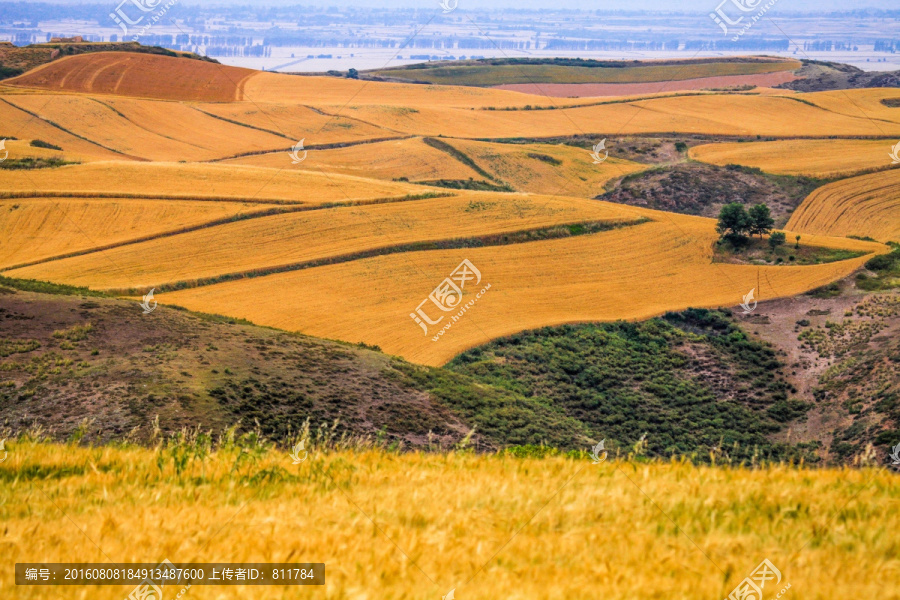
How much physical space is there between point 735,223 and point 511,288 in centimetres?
1725

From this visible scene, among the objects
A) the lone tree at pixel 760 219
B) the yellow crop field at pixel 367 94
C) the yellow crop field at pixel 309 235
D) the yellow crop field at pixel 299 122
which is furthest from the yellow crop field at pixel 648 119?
the lone tree at pixel 760 219

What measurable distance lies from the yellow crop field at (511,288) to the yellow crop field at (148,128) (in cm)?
4300

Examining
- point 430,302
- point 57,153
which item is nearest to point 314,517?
point 430,302

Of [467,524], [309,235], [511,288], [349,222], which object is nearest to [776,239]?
[511,288]

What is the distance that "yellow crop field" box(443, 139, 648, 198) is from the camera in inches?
3241

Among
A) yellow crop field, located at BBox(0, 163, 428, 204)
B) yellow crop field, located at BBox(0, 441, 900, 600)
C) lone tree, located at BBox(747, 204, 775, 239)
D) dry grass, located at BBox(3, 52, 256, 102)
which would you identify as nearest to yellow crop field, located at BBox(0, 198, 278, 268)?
yellow crop field, located at BBox(0, 163, 428, 204)

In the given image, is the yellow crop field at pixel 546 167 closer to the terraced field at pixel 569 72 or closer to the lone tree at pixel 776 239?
the lone tree at pixel 776 239

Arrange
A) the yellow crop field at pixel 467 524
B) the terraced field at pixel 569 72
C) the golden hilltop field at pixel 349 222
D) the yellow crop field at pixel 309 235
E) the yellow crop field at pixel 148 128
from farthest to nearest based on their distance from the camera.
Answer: the terraced field at pixel 569 72, the yellow crop field at pixel 148 128, the yellow crop field at pixel 309 235, the golden hilltop field at pixel 349 222, the yellow crop field at pixel 467 524

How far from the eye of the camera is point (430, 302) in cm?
4047

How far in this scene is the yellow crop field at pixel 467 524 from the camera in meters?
5.91

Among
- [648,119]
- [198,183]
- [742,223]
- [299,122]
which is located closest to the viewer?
[742,223]

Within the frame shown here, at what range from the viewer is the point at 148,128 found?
282 ft

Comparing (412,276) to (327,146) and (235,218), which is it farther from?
(327,146)

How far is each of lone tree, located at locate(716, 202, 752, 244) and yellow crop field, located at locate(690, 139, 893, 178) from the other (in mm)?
35320
